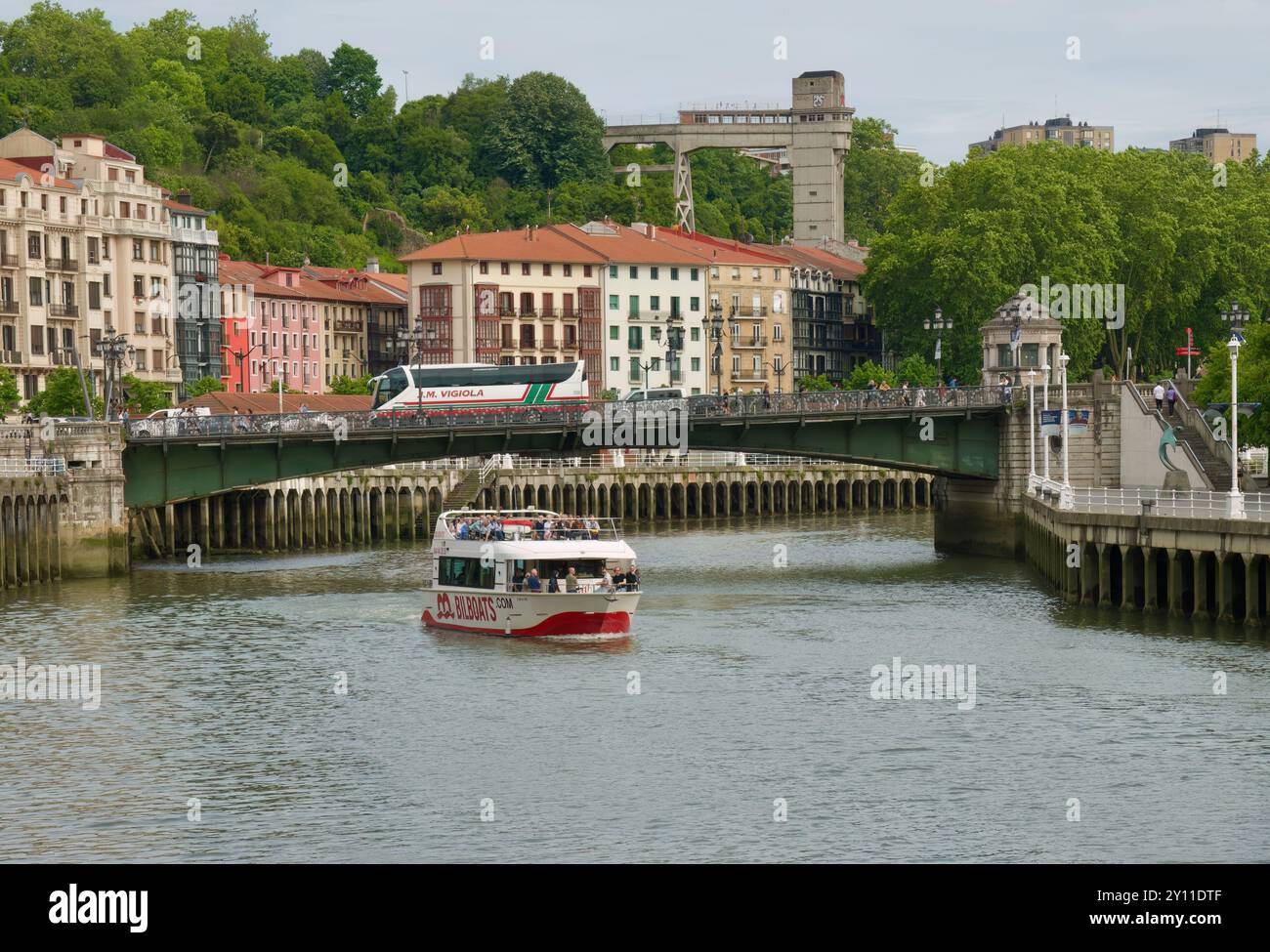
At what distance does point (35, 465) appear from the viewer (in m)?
89.8

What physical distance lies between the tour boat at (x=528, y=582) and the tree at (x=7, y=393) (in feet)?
174

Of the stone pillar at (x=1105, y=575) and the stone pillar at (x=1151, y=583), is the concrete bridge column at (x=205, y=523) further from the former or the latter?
the stone pillar at (x=1151, y=583)

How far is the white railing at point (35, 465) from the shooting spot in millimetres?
88500

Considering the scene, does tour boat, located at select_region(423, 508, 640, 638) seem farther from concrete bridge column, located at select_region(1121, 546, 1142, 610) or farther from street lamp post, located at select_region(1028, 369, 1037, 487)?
street lamp post, located at select_region(1028, 369, 1037, 487)

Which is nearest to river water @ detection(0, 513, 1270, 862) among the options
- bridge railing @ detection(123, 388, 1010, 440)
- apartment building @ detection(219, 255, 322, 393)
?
bridge railing @ detection(123, 388, 1010, 440)

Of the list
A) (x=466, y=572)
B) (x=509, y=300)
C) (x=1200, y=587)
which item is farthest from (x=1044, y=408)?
(x=509, y=300)

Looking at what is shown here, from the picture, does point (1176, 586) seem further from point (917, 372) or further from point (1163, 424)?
point (917, 372)

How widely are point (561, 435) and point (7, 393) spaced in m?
39.0

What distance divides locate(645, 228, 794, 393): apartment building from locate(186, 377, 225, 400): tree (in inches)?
1803

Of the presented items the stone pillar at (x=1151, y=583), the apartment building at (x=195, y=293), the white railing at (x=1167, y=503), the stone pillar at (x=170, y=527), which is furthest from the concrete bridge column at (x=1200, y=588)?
the apartment building at (x=195, y=293)

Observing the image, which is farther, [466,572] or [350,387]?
[350,387]

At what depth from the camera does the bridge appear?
91.4 meters

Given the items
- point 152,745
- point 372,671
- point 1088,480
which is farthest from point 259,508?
point 152,745
